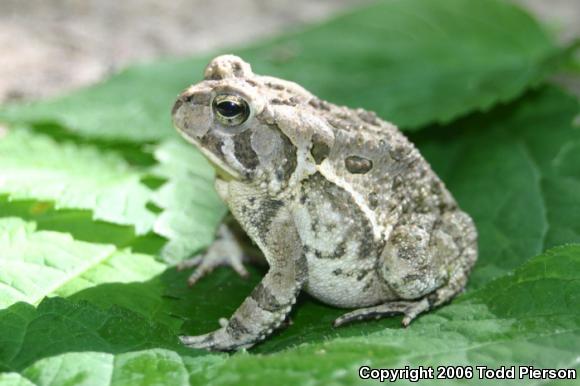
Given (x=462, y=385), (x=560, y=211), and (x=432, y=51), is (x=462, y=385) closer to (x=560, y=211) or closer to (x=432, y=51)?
(x=560, y=211)

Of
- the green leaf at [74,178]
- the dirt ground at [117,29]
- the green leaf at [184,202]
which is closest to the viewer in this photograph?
the green leaf at [74,178]

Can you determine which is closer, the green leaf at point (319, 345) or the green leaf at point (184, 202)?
the green leaf at point (319, 345)

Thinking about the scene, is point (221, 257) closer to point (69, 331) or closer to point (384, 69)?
point (69, 331)

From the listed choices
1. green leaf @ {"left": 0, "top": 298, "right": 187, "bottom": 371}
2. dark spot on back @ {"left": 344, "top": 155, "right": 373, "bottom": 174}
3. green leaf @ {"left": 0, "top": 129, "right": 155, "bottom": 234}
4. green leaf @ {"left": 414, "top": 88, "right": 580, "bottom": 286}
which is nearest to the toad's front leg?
green leaf @ {"left": 0, "top": 298, "right": 187, "bottom": 371}

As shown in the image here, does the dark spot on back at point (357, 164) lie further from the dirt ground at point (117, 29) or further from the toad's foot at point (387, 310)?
the dirt ground at point (117, 29)

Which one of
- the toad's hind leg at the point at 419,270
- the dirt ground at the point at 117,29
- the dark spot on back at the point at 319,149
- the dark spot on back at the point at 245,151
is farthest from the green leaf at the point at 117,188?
the dirt ground at the point at 117,29

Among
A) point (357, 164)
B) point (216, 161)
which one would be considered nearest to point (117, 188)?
point (216, 161)

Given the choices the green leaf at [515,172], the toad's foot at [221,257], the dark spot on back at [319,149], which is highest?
the green leaf at [515,172]
